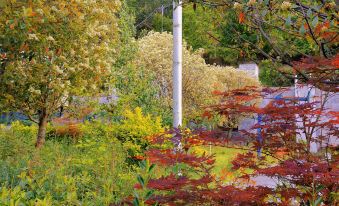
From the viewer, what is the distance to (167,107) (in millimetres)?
18125

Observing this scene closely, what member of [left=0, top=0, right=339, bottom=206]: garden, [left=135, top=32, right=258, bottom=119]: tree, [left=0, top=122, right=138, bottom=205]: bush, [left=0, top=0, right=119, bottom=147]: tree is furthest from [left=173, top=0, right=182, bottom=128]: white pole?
[left=135, top=32, right=258, bottom=119]: tree

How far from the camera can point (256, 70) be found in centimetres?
2466

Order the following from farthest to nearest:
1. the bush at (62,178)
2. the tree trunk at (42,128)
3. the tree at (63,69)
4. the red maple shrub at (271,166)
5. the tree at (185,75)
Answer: the tree at (185,75)
the tree trunk at (42,128)
the tree at (63,69)
the bush at (62,178)
the red maple shrub at (271,166)

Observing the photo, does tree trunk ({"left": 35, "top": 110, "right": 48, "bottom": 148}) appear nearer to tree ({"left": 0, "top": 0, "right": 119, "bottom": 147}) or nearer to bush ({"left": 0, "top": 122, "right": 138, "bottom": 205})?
tree ({"left": 0, "top": 0, "right": 119, "bottom": 147})

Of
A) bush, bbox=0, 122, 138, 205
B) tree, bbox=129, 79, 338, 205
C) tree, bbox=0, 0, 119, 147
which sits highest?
tree, bbox=0, 0, 119, 147

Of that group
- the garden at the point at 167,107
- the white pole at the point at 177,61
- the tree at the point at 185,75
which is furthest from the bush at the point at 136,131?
the tree at the point at 185,75

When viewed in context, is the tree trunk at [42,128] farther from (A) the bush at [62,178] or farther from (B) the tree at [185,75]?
(B) the tree at [185,75]

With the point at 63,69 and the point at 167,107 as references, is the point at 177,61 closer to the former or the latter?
the point at 63,69

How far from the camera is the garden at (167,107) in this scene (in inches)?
172

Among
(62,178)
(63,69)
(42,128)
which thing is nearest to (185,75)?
(42,128)

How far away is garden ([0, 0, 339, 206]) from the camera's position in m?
4.36

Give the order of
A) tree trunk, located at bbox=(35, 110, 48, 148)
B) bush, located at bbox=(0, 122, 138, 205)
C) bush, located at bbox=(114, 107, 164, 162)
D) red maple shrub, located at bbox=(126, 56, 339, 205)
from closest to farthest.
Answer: red maple shrub, located at bbox=(126, 56, 339, 205) < bush, located at bbox=(0, 122, 138, 205) < bush, located at bbox=(114, 107, 164, 162) < tree trunk, located at bbox=(35, 110, 48, 148)

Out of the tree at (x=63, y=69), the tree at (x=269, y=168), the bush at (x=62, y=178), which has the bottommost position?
the bush at (x=62, y=178)

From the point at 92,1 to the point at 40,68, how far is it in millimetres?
1619
